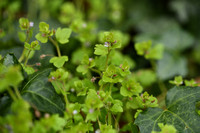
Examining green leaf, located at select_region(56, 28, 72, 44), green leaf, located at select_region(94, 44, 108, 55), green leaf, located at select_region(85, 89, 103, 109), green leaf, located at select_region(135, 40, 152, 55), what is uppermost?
green leaf, located at select_region(56, 28, 72, 44)

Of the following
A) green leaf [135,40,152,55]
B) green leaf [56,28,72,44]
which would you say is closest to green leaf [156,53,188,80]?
green leaf [135,40,152,55]

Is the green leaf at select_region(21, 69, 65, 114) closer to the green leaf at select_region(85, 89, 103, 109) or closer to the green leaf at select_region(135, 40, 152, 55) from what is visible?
the green leaf at select_region(85, 89, 103, 109)

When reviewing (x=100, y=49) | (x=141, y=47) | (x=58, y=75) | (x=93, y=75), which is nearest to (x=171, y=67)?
(x=141, y=47)

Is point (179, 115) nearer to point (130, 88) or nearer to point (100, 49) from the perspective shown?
point (130, 88)

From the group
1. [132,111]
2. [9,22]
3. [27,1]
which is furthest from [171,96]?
[27,1]

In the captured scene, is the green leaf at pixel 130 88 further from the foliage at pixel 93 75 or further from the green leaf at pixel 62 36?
the green leaf at pixel 62 36

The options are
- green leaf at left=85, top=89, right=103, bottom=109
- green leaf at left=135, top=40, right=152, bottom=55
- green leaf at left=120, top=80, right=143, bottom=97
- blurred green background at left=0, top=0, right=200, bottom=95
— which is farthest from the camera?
blurred green background at left=0, top=0, right=200, bottom=95

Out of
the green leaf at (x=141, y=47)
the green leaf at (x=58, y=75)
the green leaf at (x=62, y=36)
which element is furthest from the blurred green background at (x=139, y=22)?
the green leaf at (x=58, y=75)
